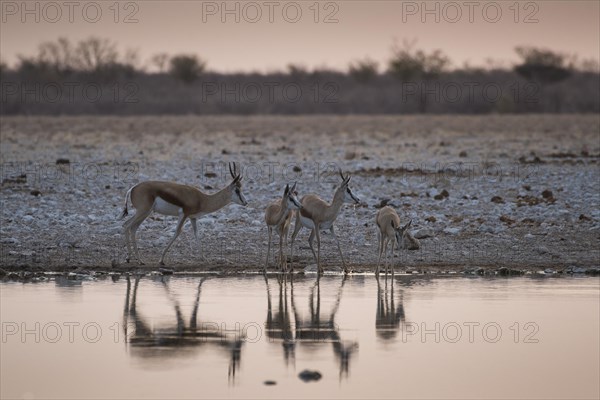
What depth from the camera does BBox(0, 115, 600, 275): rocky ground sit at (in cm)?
1770

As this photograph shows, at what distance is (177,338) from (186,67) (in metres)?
74.3

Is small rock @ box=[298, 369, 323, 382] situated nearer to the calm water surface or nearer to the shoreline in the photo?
the calm water surface

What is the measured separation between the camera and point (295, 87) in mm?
75812

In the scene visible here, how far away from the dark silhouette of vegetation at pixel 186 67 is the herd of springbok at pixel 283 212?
67166 millimetres

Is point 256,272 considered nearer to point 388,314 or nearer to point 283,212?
point 283,212

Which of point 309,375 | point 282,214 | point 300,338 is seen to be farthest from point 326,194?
point 309,375

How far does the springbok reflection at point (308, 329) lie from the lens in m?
11.2

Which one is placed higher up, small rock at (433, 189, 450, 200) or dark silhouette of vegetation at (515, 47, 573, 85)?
dark silhouette of vegetation at (515, 47, 573, 85)

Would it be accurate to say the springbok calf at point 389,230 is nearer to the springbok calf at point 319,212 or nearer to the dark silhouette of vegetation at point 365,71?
the springbok calf at point 319,212

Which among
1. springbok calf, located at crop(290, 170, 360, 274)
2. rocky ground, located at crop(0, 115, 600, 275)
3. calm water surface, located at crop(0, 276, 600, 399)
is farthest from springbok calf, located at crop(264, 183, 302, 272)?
calm water surface, located at crop(0, 276, 600, 399)

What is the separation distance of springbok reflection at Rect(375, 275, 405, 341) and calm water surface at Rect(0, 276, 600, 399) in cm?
1

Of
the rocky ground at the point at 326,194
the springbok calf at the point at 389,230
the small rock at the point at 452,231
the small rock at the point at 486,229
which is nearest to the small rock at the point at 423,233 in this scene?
the rocky ground at the point at 326,194

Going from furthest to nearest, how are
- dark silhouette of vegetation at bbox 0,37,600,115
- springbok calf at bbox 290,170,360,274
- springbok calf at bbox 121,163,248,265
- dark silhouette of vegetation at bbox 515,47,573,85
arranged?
dark silhouette of vegetation at bbox 515,47,573,85 < dark silhouette of vegetation at bbox 0,37,600,115 < springbok calf at bbox 121,163,248,265 < springbok calf at bbox 290,170,360,274

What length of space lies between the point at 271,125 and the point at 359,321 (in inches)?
1274
